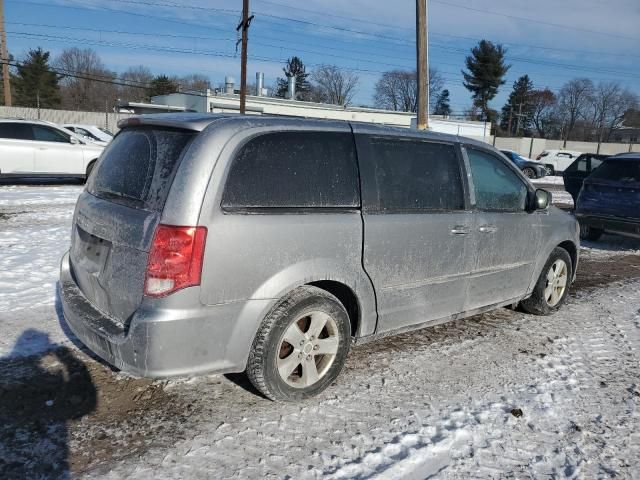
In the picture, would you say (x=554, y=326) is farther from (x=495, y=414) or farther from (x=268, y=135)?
(x=268, y=135)

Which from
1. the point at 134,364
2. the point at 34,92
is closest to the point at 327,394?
the point at 134,364

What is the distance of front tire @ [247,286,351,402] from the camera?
317 centimetres

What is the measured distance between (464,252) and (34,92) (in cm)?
5718

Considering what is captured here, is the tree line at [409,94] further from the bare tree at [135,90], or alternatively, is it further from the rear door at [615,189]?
the rear door at [615,189]

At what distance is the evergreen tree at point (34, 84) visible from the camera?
51.2 m

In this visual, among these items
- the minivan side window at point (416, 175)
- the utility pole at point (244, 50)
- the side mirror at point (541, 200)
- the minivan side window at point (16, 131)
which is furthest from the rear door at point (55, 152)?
the side mirror at point (541, 200)

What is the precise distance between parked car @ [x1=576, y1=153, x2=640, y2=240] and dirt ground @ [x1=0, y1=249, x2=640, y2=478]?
22.6 feet

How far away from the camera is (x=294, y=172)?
129 inches

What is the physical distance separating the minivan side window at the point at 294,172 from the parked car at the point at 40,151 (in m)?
12.0

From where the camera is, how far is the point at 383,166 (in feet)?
12.3

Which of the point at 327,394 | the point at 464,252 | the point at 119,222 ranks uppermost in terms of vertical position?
the point at 119,222

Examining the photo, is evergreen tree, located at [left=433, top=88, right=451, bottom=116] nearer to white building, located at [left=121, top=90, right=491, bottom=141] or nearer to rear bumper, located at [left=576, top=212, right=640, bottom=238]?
white building, located at [left=121, top=90, right=491, bottom=141]

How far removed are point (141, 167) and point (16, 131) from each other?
12371mm

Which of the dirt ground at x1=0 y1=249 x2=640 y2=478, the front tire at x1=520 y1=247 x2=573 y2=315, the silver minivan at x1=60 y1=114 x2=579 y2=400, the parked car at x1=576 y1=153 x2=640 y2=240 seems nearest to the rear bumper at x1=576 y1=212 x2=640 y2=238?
the parked car at x1=576 y1=153 x2=640 y2=240
